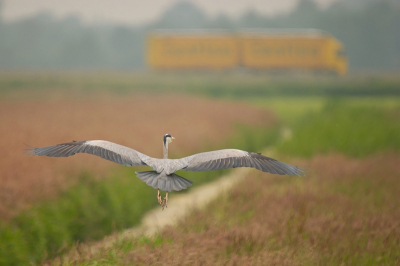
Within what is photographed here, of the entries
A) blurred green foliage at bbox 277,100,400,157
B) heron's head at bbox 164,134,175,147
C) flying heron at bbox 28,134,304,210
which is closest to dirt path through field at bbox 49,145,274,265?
flying heron at bbox 28,134,304,210

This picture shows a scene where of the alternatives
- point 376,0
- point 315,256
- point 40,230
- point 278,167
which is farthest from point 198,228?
point 376,0

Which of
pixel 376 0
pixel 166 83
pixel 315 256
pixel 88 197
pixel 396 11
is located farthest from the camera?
pixel 376 0

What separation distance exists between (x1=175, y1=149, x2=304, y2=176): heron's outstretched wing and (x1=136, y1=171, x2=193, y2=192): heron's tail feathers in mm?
168

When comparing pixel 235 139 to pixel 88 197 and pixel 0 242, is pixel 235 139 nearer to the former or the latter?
pixel 88 197

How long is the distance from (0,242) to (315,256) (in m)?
3.91

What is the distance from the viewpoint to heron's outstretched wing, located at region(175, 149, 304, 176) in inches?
151

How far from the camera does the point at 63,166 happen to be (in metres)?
9.62

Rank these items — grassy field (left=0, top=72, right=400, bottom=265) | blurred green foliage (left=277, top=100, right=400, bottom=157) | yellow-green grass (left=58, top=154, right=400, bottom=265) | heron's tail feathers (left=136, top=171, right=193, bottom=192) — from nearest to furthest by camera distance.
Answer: heron's tail feathers (left=136, top=171, right=193, bottom=192)
yellow-green grass (left=58, top=154, right=400, bottom=265)
grassy field (left=0, top=72, right=400, bottom=265)
blurred green foliage (left=277, top=100, right=400, bottom=157)

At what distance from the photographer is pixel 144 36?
96688 mm

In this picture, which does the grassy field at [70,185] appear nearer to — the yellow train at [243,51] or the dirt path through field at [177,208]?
the dirt path through field at [177,208]

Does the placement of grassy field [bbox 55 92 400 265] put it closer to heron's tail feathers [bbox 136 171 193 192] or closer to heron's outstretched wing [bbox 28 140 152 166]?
heron's outstretched wing [bbox 28 140 152 166]

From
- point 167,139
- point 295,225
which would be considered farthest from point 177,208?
point 167,139

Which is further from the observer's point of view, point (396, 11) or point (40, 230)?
point (396, 11)

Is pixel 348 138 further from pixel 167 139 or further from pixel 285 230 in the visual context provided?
pixel 167 139
